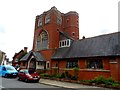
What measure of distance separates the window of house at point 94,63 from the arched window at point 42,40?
11.9 metres

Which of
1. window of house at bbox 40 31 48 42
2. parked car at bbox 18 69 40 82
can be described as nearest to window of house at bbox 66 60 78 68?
parked car at bbox 18 69 40 82

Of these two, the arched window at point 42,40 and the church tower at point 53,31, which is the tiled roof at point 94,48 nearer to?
the church tower at point 53,31

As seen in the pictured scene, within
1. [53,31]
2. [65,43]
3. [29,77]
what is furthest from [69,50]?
[29,77]

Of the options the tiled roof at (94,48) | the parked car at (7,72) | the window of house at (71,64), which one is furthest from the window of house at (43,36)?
the parked car at (7,72)

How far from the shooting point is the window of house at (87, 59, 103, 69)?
73.9ft

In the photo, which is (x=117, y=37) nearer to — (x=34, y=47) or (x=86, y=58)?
(x=86, y=58)

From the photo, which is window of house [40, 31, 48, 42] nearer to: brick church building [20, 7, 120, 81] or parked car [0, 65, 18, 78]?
brick church building [20, 7, 120, 81]

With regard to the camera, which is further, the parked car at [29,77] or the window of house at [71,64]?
the window of house at [71,64]

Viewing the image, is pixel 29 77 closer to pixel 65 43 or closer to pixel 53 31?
pixel 65 43

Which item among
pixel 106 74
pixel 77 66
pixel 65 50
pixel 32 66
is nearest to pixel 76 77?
pixel 77 66

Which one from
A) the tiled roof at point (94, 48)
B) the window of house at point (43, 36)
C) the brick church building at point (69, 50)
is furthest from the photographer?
the window of house at point (43, 36)

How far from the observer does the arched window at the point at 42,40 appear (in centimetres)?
3406

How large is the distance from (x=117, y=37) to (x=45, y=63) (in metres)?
14.7

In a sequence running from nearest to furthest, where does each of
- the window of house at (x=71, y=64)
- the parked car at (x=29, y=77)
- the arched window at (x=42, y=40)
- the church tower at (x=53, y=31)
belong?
the parked car at (x=29, y=77)
the window of house at (x=71, y=64)
the church tower at (x=53, y=31)
the arched window at (x=42, y=40)
